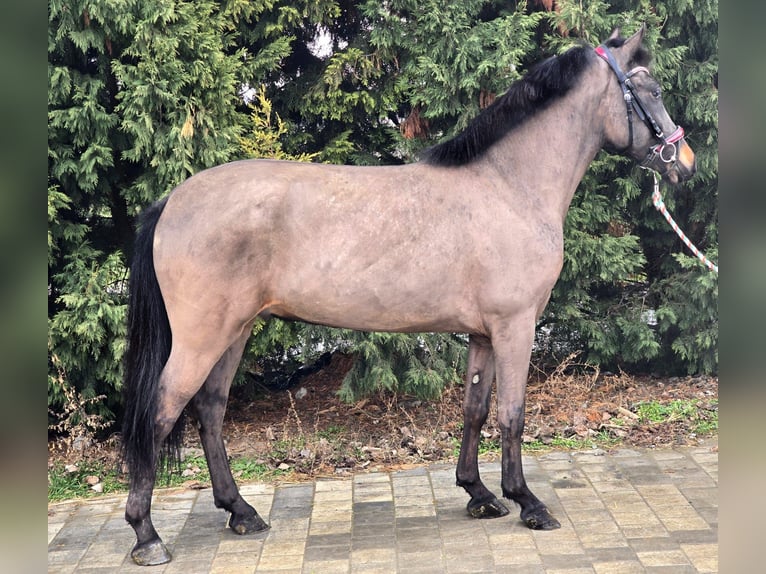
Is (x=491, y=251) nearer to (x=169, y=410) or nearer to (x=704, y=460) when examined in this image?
(x=169, y=410)

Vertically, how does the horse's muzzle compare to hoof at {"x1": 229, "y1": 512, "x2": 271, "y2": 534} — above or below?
above

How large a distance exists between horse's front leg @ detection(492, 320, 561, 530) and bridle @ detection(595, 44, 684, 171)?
114 cm

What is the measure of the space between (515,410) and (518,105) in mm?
1591

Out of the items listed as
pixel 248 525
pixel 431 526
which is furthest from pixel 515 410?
pixel 248 525

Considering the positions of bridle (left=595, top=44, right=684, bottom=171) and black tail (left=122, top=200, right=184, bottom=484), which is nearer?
black tail (left=122, top=200, right=184, bottom=484)

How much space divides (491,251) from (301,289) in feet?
3.16

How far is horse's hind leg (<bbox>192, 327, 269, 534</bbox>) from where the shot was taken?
402 cm

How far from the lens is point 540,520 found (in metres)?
3.85

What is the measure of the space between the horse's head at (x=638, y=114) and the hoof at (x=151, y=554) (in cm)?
313

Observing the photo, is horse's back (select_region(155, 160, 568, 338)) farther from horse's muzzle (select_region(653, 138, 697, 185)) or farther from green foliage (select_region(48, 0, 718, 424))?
green foliage (select_region(48, 0, 718, 424))

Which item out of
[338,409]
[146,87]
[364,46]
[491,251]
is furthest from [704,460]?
[146,87]

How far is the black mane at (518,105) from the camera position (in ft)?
12.7

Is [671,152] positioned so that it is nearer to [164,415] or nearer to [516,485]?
[516,485]

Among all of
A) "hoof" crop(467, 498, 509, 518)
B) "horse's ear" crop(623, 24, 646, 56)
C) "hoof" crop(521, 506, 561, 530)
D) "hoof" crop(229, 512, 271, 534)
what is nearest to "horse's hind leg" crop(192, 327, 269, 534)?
"hoof" crop(229, 512, 271, 534)
